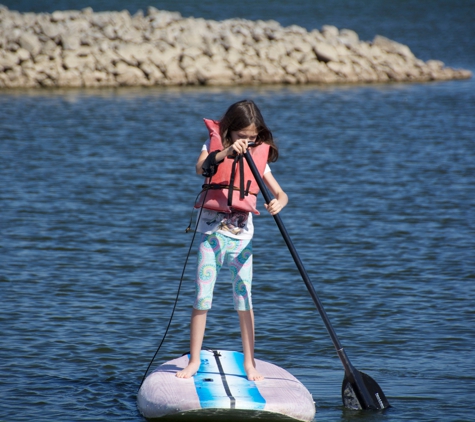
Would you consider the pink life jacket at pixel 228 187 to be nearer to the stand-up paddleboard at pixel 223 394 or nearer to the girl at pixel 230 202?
the girl at pixel 230 202

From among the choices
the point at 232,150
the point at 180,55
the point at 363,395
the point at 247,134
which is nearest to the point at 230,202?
the point at 232,150

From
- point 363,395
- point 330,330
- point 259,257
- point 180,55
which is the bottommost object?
point 259,257

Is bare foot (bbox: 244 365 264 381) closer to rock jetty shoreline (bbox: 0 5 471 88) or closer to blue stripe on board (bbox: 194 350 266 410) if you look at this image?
blue stripe on board (bbox: 194 350 266 410)

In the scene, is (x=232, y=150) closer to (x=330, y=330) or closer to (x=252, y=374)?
(x=330, y=330)

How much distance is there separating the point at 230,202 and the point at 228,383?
1039mm

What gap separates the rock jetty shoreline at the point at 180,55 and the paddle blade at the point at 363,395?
20.7 m

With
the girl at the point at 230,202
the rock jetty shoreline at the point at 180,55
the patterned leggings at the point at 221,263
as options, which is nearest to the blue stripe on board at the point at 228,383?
the girl at the point at 230,202

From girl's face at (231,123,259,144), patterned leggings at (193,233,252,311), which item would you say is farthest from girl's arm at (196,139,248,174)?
patterned leggings at (193,233,252,311)

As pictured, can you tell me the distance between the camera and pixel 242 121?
5.07 metres

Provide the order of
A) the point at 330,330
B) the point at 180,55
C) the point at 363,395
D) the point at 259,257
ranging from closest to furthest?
1. the point at 330,330
2. the point at 363,395
3. the point at 259,257
4. the point at 180,55

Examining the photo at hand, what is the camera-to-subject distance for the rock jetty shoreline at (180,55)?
2508 centimetres

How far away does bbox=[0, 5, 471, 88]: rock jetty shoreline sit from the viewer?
25078mm

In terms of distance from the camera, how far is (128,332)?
7.04 m

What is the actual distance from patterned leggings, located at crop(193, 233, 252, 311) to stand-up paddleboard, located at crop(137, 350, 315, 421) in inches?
17.0
